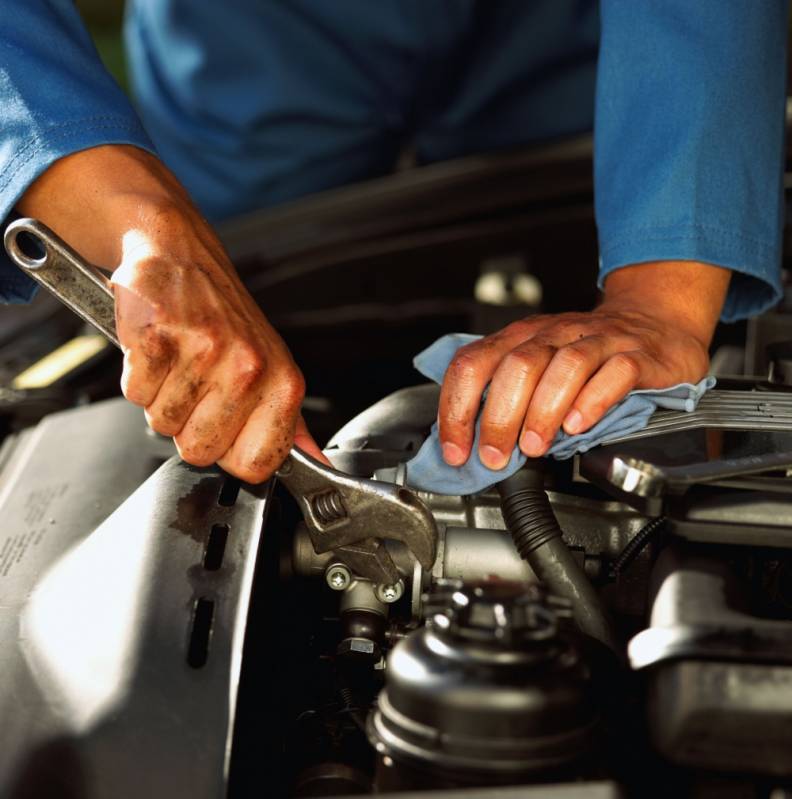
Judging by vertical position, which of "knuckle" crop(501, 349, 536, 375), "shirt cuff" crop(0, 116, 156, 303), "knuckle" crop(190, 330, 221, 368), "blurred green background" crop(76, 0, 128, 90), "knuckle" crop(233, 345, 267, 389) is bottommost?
"blurred green background" crop(76, 0, 128, 90)

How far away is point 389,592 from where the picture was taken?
75cm

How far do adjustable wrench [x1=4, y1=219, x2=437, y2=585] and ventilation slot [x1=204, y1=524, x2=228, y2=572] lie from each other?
0.06 meters

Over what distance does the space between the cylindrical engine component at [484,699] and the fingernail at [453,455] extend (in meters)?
0.20

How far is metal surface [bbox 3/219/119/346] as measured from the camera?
76 centimetres

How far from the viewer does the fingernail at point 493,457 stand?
77 centimetres

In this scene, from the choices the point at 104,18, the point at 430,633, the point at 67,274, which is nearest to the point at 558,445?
the point at 430,633

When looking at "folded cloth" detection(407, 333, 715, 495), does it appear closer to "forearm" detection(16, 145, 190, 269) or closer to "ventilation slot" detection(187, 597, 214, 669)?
"ventilation slot" detection(187, 597, 214, 669)

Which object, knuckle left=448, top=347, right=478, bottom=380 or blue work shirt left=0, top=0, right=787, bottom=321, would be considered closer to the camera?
knuckle left=448, top=347, right=478, bottom=380

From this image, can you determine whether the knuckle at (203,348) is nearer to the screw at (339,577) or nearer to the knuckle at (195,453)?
the knuckle at (195,453)

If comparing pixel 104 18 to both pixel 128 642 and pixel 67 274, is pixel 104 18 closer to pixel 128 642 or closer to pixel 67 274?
pixel 67 274

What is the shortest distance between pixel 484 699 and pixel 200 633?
8.5 inches

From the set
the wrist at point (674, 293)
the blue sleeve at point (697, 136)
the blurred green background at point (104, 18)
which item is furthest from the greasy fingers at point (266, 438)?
the blurred green background at point (104, 18)

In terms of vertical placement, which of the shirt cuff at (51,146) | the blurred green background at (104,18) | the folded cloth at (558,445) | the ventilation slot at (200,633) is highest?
the shirt cuff at (51,146)

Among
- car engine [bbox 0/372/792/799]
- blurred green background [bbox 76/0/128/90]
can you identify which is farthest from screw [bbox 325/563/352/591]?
blurred green background [bbox 76/0/128/90]
